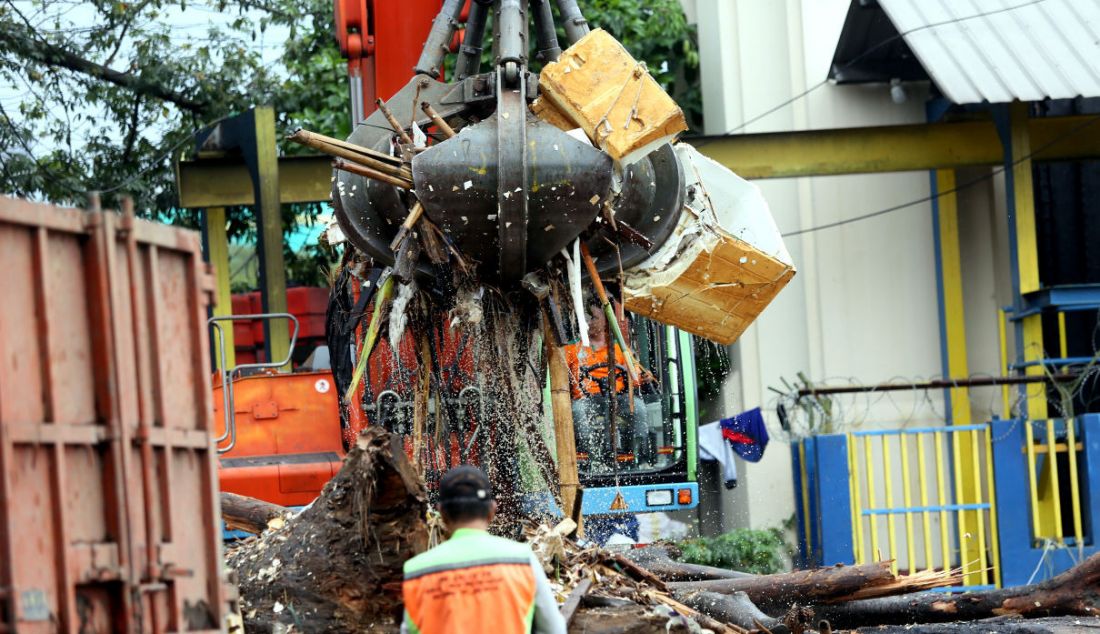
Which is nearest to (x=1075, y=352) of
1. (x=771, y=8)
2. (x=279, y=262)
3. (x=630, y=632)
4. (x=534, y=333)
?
(x=771, y=8)

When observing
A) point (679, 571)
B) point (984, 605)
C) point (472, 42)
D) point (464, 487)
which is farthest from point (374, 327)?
point (984, 605)

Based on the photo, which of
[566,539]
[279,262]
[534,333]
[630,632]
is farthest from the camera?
[279,262]

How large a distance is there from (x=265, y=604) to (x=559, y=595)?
1212mm

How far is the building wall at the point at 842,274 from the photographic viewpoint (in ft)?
51.6

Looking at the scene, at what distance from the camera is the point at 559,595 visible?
6.47m

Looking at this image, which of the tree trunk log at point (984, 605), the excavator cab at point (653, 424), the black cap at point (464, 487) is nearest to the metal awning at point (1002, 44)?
the excavator cab at point (653, 424)

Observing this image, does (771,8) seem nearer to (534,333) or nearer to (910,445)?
(910,445)

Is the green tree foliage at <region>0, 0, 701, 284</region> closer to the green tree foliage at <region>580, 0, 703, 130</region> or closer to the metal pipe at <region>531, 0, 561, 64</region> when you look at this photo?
the green tree foliage at <region>580, 0, 703, 130</region>

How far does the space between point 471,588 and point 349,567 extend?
2035 mm

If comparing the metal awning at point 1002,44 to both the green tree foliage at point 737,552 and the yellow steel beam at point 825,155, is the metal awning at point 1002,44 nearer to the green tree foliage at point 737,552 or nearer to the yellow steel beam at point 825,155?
the yellow steel beam at point 825,155

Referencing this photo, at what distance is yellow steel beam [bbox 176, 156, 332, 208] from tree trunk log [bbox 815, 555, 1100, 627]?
257 inches

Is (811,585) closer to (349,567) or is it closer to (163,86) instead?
(349,567)

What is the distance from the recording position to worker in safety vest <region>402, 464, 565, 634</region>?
4.38 metres

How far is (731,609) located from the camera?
25.0ft
